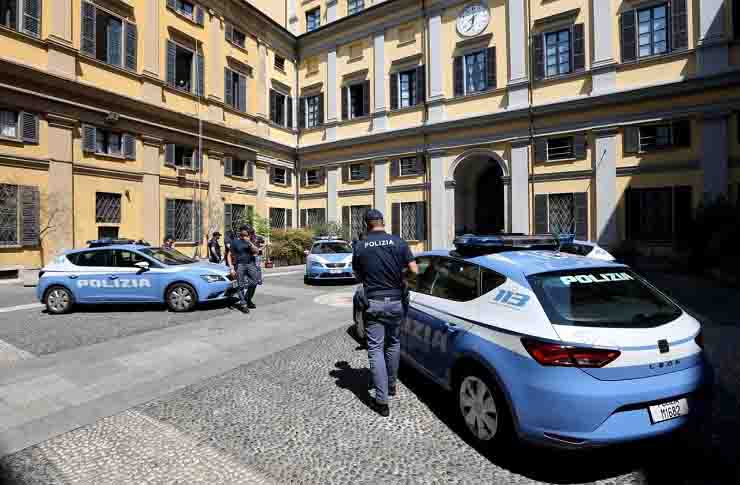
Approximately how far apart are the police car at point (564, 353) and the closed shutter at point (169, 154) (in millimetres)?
18224

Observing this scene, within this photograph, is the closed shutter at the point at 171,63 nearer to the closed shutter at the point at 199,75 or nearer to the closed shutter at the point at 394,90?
the closed shutter at the point at 199,75

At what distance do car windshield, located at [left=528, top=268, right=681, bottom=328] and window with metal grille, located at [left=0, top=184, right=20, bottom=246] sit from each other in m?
17.0

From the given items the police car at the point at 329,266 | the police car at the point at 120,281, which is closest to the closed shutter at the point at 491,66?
the police car at the point at 329,266

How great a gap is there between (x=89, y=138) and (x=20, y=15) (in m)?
4.35

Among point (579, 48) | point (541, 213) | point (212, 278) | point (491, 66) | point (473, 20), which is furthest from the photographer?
point (473, 20)

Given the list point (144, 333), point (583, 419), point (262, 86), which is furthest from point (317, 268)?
point (262, 86)

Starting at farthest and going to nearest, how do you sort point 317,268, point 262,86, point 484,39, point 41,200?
point 262,86, point 484,39, point 41,200, point 317,268

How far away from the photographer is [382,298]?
381 centimetres

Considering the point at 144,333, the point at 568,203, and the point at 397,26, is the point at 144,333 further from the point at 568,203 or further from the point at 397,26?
the point at 397,26

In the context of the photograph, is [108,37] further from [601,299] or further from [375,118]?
[601,299]

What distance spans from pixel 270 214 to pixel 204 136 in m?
5.74

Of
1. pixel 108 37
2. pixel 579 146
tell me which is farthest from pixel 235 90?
pixel 579 146

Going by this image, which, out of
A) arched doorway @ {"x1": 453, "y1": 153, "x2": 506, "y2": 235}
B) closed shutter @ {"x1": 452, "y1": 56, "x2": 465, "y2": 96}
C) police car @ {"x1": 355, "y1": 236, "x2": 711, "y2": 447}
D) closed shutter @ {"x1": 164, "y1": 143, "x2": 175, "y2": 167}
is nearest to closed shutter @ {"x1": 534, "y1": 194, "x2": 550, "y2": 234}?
arched doorway @ {"x1": 453, "y1": 153, "x2": 506, "y2": 235}

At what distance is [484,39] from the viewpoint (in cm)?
1905
